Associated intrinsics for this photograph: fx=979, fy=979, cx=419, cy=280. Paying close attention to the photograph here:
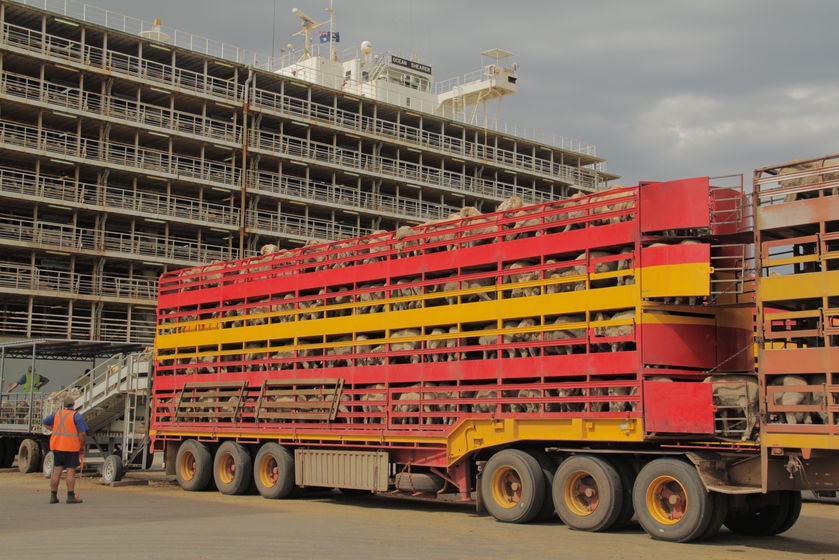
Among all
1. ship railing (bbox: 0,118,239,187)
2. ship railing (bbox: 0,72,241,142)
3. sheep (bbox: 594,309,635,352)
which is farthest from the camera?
ship railing (bbox: 0,118,239,187)

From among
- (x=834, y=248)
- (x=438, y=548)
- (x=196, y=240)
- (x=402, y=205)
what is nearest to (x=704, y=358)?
(x=834, y=248)

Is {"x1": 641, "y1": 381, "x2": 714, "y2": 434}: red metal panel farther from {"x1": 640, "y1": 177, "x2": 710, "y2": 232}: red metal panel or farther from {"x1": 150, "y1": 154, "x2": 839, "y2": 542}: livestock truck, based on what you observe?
{"x1": 640, "y1": 177, "x2": 710, "y2": 232}: red metal panel

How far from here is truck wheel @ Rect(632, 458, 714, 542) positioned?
11.7 meters

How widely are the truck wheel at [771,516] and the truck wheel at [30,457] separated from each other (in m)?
19.3

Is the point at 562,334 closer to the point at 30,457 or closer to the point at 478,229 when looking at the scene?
the point at 478,229

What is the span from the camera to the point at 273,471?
61.5 feet

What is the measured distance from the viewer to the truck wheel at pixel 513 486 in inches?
535

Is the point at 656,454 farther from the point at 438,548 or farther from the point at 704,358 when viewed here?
the point at 438,548

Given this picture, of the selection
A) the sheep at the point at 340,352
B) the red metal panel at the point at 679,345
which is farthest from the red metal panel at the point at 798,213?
the sheep at the point at 340,352

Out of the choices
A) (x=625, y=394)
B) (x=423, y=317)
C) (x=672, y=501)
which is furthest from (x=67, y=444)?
(x=672, y=501)

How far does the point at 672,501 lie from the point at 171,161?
2072 inches

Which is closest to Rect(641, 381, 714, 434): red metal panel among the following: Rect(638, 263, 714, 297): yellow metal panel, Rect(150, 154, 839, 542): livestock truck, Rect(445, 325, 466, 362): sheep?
Rect(150, 154, 839, 542): livestock truck

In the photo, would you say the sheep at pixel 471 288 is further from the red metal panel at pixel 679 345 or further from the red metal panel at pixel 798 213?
the red metal panel at pixel 798 213

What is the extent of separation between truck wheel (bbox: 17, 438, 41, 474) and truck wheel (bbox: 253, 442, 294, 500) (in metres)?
9.89
